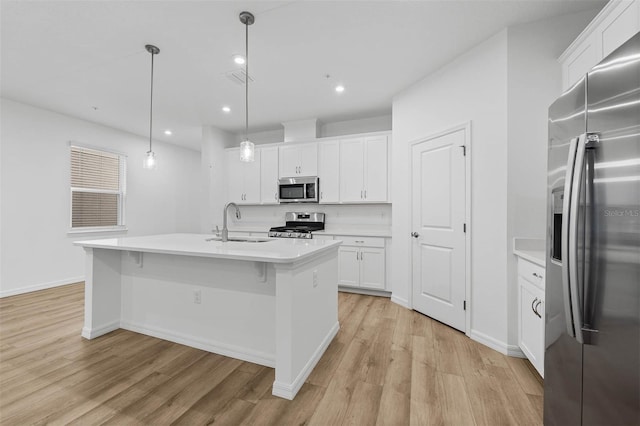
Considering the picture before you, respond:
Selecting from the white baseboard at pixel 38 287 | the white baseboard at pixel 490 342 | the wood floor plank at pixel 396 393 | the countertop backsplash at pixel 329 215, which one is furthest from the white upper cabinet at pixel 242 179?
the white baseboard at pixel 490 342

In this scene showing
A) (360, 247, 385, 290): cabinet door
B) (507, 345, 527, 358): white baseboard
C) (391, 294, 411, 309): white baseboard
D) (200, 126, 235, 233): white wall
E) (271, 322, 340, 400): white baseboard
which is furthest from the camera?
(200, 126, 235, 233): white wall

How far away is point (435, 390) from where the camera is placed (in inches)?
71.7

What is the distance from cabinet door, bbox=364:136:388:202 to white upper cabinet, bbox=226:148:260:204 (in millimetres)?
2079

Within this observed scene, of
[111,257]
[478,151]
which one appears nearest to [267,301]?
[111,257]

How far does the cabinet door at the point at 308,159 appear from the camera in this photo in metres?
4.64

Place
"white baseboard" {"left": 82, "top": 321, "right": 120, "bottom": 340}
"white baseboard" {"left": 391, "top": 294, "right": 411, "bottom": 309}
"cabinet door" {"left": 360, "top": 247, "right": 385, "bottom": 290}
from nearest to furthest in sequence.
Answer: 1. "white baseboard" {"left": 82, "top": 321, "right": 120, "bottom": 340}
2. "white baseboard" {"left": 391, "top": 294, "right": 411, "bottom": 309}
3. "cabinet door" {"left": 360, "top": 247, "right": 385, "bottom": 290}

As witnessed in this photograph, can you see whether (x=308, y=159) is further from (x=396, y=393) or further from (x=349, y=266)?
(x=396, y=393)

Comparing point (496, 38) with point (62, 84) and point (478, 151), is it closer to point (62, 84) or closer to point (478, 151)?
point (478, 151)

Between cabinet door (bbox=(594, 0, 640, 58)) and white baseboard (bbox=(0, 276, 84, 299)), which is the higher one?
cabinet door (bbox=(594, 0, 640, 58))

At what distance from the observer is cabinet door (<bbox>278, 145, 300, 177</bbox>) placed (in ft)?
15.7

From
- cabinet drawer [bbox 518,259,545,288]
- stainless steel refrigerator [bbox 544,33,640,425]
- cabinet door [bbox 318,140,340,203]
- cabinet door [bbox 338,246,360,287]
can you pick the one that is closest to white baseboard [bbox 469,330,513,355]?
cabinet drawer [bbox 518,259,545,288]

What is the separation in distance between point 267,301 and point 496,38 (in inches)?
120

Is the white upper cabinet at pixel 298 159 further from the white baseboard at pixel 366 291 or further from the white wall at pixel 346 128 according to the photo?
the white baseboard at pixel 366 291

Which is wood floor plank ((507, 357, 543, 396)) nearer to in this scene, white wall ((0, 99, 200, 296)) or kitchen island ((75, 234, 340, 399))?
kitchen island ((75, 234, 340, 399))
